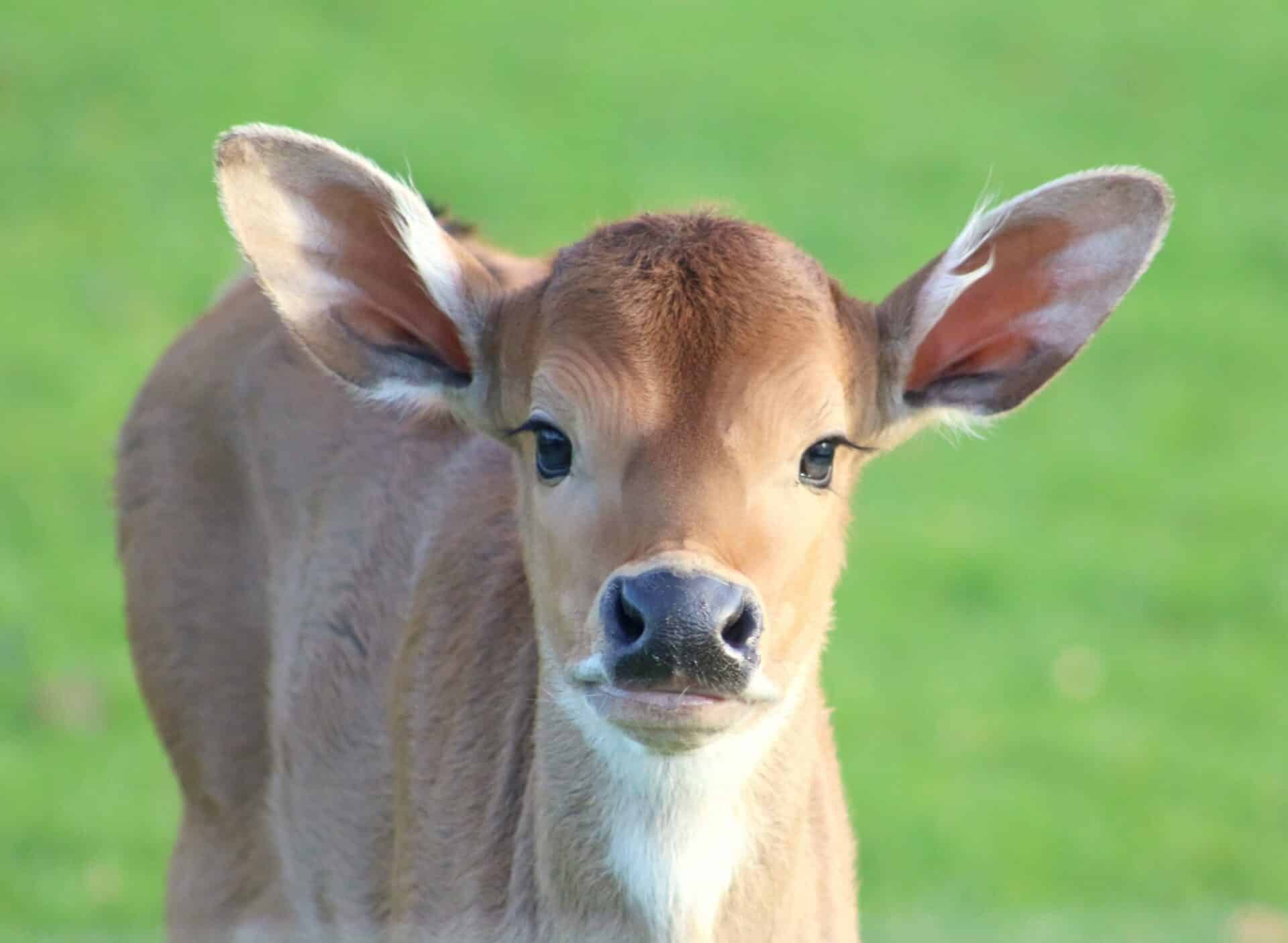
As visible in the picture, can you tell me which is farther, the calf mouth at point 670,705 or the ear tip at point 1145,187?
the ear tip at point 1145,187

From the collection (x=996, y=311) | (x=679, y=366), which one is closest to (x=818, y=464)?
(x=679, y=366)

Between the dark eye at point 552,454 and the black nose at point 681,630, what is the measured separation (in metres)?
0.59

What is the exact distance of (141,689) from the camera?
691 cm

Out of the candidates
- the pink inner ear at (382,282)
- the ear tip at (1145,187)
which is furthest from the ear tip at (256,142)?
the ear tip at (1145,187)

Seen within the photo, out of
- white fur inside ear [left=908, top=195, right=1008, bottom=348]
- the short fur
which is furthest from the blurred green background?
white fur inside ear [left=908, top=195, right=1008, bottom=348]

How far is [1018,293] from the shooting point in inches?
198

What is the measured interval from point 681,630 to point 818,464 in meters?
0.82

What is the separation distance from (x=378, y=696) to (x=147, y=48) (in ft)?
37.9

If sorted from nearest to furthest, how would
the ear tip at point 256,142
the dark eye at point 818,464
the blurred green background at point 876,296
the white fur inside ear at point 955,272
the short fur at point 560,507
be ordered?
1. the short fur at point 560,507
2. the dark eye at point 818,464
3. the ear tip at point 256,142
4. the white fur inside ear at point 955,272
5. the blurred green background at point 876,296

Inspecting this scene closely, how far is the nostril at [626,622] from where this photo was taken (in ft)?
13.3

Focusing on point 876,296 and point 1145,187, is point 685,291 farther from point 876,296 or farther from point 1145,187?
point 876,296

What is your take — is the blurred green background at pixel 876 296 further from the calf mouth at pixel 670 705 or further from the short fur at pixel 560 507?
the calf mouth at pixel 670 705

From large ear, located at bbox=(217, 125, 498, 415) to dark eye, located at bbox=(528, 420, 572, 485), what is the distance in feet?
1.55

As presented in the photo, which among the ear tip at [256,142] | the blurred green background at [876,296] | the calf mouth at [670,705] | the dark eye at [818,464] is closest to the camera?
the calf mouth at [670,705]
